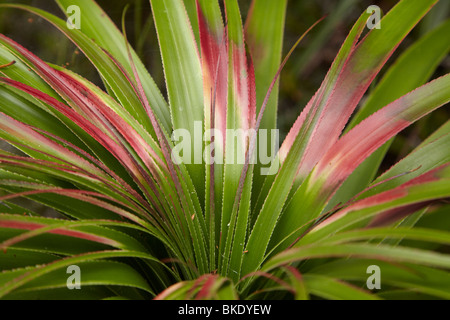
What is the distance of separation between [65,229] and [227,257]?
0.22 m

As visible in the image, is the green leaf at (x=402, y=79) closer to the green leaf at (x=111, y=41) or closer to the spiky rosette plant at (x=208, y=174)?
the spiky rosette plant at (x=208, y=174)

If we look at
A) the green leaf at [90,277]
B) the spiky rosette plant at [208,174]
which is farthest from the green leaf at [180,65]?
the green leaf at [90,277]

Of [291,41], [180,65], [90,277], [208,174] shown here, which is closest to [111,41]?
[180,65]

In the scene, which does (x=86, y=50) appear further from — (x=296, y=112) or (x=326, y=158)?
(x=296, y=112)

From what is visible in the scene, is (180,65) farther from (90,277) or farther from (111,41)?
(90,277)

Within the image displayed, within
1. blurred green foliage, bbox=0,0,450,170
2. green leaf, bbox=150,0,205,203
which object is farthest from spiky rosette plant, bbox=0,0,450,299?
blurred green foliage, bbox=0,0,450,170

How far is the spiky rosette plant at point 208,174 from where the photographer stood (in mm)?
535

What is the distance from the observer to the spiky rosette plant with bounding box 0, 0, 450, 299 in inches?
21.0

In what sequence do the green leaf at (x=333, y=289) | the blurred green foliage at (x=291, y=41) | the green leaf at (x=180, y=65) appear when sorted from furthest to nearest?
the blurred green foliage at (x=291, y=41)
the green leaf at (x=180, y=65)
the green leaf at (x=333, y=289)

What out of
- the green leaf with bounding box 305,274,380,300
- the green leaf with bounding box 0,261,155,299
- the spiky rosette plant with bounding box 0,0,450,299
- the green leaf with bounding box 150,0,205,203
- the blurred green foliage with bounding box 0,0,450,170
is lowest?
the green leaf with bounding box 305,274,380,300

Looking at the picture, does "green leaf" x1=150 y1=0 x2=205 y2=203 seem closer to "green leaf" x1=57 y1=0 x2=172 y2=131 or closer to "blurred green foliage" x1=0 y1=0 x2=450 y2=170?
"green leaf" x1=57 y1=0 x2=172 y2=131

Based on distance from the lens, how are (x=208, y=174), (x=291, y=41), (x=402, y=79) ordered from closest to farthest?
1. (x=208, y=174)
2. (x=402, y=79)
3. (x=291, y=41)

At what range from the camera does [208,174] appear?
25.1 inches

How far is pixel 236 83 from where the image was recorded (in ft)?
2.15
